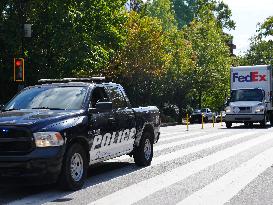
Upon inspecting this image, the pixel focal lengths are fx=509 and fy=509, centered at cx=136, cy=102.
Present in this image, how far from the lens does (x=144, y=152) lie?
11.1 metres

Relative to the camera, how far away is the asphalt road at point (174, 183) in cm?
738

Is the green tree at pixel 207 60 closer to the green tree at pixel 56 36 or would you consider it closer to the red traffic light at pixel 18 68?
the green tree at pixel 56 36

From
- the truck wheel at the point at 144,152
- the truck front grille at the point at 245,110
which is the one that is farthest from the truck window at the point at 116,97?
the truck front grille at the point at 245,110

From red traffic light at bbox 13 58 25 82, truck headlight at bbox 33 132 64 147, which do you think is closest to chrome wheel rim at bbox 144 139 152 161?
truck headlight at bbox 33 132 64 147

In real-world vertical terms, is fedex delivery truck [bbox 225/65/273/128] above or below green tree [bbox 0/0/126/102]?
below

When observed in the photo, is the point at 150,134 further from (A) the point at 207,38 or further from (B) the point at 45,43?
(A) the point at 207,38

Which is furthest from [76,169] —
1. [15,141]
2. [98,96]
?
[98,96]

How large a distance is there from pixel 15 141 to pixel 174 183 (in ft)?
9.34

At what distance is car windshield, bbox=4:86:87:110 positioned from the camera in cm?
891

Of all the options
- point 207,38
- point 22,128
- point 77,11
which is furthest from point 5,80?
point 207,38

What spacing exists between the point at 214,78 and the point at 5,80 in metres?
26.1

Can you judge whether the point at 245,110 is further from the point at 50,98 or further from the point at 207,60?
the point at 207,60

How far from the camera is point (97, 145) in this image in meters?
8.85

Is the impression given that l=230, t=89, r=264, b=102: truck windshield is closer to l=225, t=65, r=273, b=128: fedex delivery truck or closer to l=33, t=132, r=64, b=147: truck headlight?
l=225, t=65, r=273, b=128: fedex delivery truck
